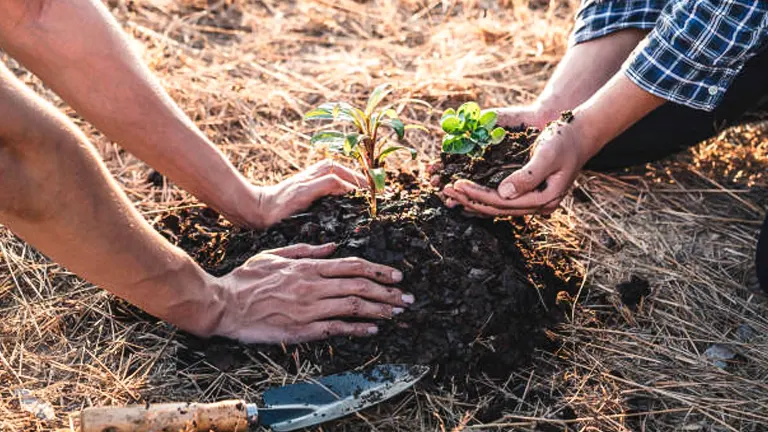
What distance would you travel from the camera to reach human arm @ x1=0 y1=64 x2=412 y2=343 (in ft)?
5.64

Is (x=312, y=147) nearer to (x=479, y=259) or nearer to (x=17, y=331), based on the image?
(x=479, y=259)

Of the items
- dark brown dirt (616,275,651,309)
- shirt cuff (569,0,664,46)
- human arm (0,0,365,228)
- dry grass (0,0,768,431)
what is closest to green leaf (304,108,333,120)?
human arm (0,0,365,228)

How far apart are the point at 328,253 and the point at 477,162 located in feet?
1.77

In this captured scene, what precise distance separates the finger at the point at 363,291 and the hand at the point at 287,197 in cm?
39

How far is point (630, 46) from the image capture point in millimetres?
3020

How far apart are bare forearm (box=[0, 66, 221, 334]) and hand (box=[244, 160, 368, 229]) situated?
0.42m

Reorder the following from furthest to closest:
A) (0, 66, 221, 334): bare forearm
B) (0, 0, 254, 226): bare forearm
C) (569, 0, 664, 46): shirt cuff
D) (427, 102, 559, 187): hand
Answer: (569, 0, 664, 46): shirt cuff, (427, 102, 559, 187): hand, (0, 0, 254, 226): bare forearm, (0, 66, 221, 334): bare forearm

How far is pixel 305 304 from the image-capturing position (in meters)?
2.25

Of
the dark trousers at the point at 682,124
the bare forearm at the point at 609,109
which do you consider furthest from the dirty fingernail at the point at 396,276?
the dark trousers at the point at 682,124

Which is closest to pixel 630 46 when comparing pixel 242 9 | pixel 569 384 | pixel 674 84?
pixel 674 84

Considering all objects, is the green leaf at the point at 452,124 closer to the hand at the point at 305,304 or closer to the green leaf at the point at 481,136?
the green leaf at the point at 481,136

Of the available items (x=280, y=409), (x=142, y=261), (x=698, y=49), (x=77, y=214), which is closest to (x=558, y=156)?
(x=698, y=49)

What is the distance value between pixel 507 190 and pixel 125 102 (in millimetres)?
1138

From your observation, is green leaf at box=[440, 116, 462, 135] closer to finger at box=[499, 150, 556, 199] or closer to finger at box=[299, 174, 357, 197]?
finger at box=[499, 150, 556, 199]
